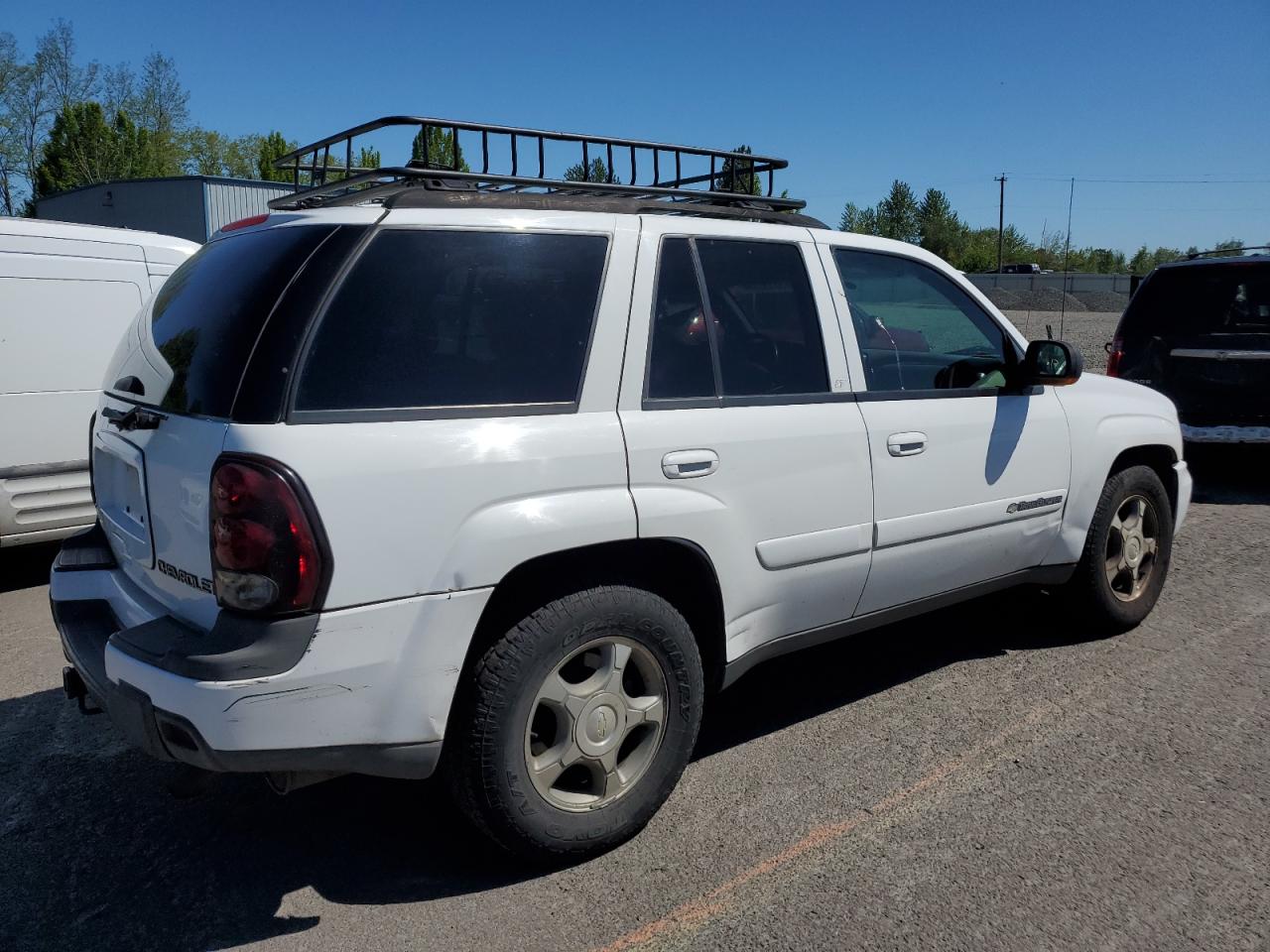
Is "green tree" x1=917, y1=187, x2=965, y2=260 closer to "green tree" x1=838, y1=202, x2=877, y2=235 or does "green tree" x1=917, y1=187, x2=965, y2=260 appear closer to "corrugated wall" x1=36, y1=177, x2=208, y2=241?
"green tree" x1=838, y1=202, x2=877, y2=235

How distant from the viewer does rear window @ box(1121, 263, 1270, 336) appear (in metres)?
8.33

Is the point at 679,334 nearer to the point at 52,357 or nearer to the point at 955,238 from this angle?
the point at 52,357

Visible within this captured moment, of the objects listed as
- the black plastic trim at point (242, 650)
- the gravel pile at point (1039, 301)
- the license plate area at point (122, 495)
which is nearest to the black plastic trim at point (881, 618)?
the black plastic trim at point (242, 650)

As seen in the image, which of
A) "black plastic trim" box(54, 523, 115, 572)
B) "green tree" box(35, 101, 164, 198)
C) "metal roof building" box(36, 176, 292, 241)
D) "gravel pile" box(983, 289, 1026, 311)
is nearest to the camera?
"black plastic trim" box(54, 523, 115, 572)

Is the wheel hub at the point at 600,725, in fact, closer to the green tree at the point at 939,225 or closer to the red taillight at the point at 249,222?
the red taillight at the point at 249,222

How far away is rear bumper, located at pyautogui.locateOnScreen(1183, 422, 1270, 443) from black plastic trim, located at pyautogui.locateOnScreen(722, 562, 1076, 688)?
4481 mm

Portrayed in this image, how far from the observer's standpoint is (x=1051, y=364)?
427 cm

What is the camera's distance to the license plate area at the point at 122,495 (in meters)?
2.96

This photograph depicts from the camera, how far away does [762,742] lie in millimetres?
3922

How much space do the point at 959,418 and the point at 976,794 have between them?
1407 millimetres

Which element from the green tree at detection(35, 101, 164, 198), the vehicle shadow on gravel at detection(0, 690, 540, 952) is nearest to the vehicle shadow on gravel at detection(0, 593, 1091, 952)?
the vehicle shadow on gravel at detection(0, 690, 540, 952)

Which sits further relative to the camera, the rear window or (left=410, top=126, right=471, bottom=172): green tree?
the rear window

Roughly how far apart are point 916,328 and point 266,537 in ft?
9.63

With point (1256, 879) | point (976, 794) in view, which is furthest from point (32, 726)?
point (1256, 879)
